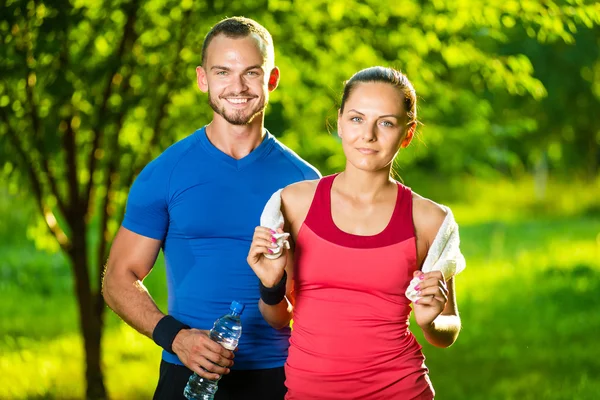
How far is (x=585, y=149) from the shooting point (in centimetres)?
2327

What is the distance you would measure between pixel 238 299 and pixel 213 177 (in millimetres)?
422

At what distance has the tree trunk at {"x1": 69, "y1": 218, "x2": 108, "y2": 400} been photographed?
6926 millimetres

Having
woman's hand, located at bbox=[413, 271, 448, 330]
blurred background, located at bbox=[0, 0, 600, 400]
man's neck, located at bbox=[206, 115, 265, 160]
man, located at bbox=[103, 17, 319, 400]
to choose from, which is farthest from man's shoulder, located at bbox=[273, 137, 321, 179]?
woman's hand, located at bbox=[413, 271, 448, 330]

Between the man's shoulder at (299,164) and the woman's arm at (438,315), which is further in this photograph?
the man's shoulder at (299,164)

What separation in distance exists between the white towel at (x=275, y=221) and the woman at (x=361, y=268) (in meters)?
0.02

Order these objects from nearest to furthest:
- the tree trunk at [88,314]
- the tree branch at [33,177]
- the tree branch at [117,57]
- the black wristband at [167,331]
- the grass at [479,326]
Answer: the black wristband at [167,331], the tree branch at [117,57], the tree branch at [33,177], the tree trunk at [88,314], the grass at [479,326]

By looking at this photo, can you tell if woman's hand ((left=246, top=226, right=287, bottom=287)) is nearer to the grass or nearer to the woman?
the woman

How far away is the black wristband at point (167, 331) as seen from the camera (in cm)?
320

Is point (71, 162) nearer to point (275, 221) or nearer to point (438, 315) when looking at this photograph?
point (275, 221)

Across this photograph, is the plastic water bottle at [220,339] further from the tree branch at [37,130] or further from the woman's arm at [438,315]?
the tree branch at [37,130]

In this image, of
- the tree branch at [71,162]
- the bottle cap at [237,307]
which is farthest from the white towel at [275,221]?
the tree branch at [71,162]

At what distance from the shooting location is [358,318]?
2797 mm

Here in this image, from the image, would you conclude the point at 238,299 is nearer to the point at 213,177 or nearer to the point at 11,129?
the point at 213,177

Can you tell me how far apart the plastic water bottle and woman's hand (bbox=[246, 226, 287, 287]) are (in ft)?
0.88
